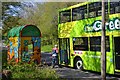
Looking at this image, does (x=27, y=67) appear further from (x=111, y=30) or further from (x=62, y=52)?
(x=62, y=52)

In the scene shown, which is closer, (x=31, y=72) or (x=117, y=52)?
(x=31, y=72)

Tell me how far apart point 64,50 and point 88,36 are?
2879mm

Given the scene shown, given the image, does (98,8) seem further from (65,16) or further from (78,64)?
(78,64)

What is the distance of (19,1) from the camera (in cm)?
1438

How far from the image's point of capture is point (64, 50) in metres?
16.7

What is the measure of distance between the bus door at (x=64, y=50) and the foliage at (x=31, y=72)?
738 cm

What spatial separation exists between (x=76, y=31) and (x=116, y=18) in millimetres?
3443

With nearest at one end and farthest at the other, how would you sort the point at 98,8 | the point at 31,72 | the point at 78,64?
the point at 31,72, the point at 98,8, the point at 78,64

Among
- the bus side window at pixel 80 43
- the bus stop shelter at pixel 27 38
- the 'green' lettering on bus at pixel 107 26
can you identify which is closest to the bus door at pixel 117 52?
the 'green' lettering on bus at pixel 107 26

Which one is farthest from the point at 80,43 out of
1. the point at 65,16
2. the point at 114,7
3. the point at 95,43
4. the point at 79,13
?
the point at 114,7

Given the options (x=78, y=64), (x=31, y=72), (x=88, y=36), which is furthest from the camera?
(x=78, y=64)

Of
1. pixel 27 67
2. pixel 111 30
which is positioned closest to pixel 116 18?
pixel 111 30

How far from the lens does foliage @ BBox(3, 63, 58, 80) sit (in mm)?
8531

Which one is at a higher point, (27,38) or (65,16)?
(65,16)
